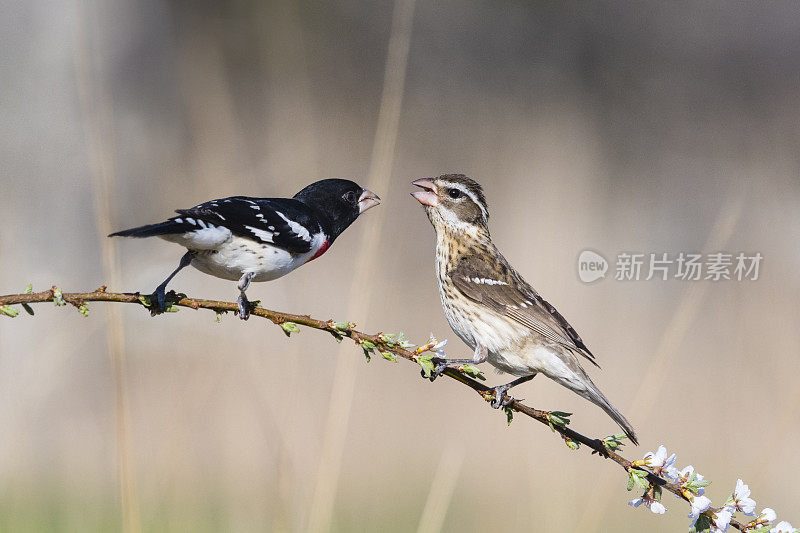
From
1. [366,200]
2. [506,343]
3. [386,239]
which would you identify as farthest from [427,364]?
[386,239]

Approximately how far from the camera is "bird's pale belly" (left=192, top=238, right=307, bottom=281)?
2332 millimetres

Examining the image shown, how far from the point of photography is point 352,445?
624cm

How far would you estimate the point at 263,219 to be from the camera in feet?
8.07

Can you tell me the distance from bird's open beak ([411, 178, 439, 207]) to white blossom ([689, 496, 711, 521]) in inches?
65.8

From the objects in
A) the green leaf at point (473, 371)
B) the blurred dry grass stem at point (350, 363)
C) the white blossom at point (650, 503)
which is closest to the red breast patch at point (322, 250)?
the blurred dry grass stem at point (350, 363)

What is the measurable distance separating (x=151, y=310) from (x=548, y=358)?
137 cm

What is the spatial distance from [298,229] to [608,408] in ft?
3.37

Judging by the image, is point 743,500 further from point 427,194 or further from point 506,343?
point 427,194

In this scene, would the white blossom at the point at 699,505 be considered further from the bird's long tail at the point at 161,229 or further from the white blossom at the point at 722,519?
the bird's long tail at the point at 161,229

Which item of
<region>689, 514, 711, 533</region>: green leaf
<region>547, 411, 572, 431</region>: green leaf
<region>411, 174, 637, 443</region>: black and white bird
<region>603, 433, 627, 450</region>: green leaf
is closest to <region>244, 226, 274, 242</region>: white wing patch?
<region>411, 174, 637, 443</region>: black and white bird

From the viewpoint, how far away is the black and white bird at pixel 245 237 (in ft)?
7.19

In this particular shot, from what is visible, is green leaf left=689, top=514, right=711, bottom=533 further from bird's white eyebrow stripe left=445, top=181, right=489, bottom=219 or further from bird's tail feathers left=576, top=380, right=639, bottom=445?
bird's white eyebrow stripe left=445, top=181, right=489, bottom=219

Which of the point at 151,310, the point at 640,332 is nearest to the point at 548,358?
the point at 151,310

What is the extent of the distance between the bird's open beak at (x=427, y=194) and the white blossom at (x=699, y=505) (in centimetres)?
167
